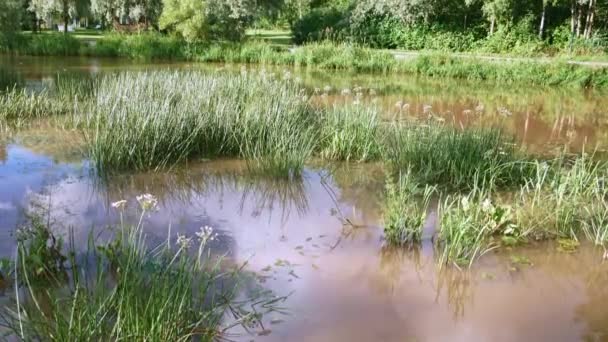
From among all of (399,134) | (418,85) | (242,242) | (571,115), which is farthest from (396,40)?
(242,242)

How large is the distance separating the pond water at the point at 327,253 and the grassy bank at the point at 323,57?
1174 cm

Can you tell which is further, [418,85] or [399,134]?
[418,85]

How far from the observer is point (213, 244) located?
466 centimetres

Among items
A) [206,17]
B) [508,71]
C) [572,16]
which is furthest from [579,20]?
[206,17]

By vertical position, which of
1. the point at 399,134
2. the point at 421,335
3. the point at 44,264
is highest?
the point at 399,134

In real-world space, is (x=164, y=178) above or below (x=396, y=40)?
below

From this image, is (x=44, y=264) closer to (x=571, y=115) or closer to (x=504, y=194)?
(x=504, y=194)

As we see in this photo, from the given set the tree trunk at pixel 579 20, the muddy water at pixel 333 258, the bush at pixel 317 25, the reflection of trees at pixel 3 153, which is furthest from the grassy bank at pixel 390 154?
the bush at pixel 317 25

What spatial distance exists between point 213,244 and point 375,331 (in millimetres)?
1618

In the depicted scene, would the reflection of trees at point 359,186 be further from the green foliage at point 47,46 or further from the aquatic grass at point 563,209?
the green foliage at point 47,46

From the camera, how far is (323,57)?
1958 centimetres

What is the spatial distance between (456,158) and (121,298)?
426 centimetres

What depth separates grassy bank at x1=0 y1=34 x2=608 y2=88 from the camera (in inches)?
667

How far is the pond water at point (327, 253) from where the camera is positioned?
12.2ft
